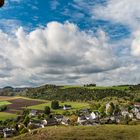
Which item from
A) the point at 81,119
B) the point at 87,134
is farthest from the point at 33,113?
the point at 87,134

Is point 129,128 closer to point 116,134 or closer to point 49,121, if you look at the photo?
point 116,134

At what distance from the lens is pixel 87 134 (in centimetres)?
8600

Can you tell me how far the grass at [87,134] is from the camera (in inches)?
3285

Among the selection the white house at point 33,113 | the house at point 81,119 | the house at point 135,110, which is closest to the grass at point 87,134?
the house at point 81,119

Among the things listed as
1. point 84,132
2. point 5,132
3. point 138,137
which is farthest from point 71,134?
point 5,132

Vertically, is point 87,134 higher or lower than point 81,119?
lower

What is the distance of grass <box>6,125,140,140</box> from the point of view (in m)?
83.4

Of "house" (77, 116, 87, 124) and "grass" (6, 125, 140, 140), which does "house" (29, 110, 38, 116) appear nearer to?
"house" (77, 116, 87, 124)

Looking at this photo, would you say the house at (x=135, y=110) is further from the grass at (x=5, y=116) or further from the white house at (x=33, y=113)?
the grass at (x=5, y=116)

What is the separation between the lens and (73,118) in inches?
5541

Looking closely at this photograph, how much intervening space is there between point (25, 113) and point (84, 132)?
8183 centimetres

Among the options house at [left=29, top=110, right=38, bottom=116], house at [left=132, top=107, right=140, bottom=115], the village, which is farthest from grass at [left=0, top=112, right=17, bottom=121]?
house at [left=132, top=107, right=140, bottom=115]

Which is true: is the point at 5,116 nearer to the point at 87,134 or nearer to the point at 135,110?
the point at 135,110

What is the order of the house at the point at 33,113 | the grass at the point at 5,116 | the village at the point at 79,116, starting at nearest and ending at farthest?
the village at the point at 79,116 → the grass at the point at 5,116 → the house at the point at 33,113
